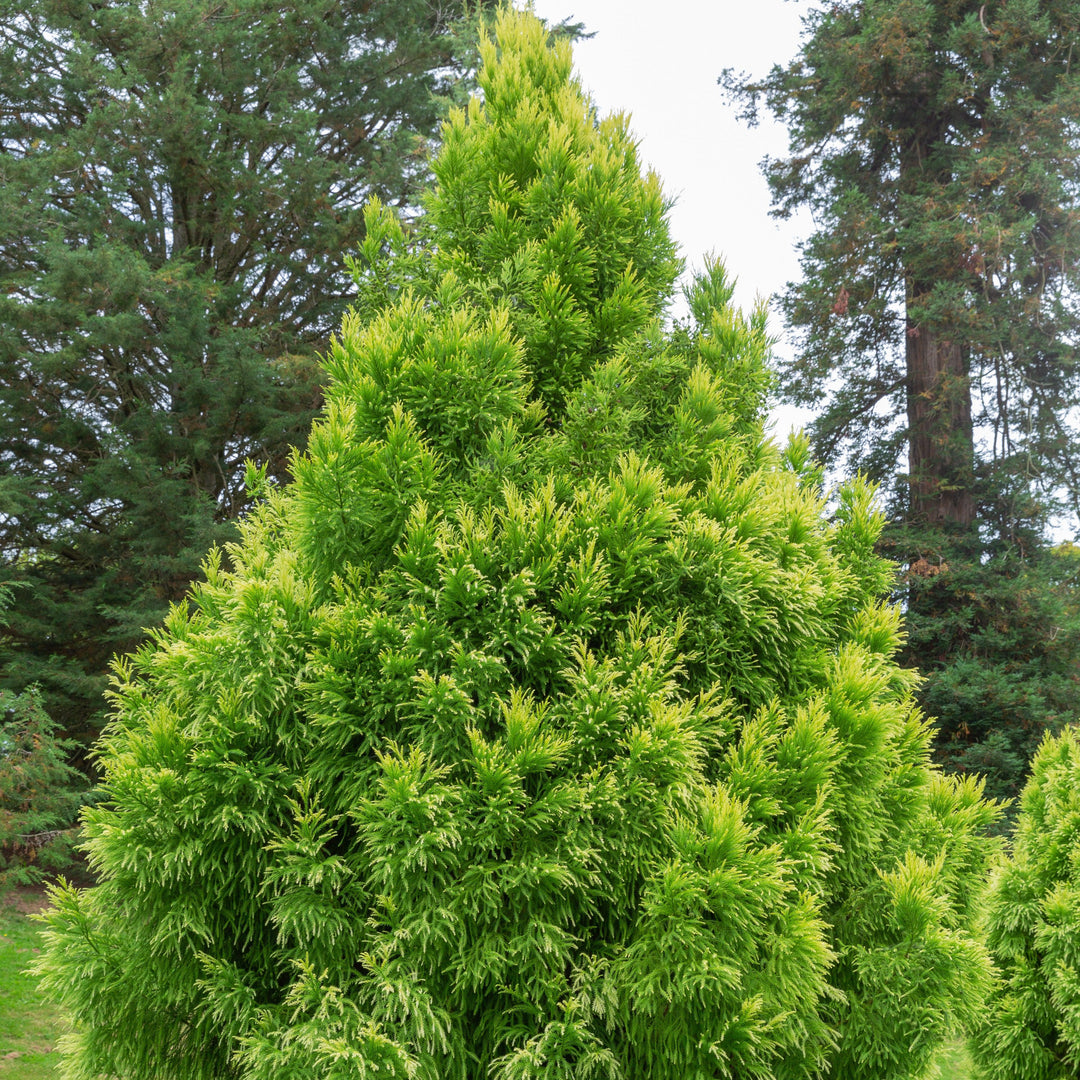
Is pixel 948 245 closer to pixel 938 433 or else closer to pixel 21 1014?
pixel 938 433

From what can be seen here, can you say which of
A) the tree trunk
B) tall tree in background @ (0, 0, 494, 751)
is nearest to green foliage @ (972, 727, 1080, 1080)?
the tree trunk

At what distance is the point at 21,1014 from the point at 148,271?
40.2 feet

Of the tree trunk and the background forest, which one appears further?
the tree trunk

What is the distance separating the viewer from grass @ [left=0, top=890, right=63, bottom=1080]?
979 centimetres

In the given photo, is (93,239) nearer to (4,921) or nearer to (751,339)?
→ (4,921)

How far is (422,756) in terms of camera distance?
3.38 m

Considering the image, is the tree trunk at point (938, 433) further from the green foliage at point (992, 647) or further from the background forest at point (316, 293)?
the green foliage at point (992, 647)

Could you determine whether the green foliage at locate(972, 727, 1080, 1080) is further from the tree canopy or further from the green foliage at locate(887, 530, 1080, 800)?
the tree canopy

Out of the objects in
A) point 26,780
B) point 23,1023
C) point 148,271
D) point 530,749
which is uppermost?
point 148,271

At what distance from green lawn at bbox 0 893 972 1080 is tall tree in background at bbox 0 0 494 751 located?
397 cm

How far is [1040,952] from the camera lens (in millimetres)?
7273

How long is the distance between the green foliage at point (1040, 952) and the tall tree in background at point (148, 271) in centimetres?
1318

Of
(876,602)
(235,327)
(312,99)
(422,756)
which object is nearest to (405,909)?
(422,756)

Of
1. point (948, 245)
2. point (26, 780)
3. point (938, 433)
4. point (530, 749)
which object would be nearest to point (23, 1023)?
point (26, 780)
